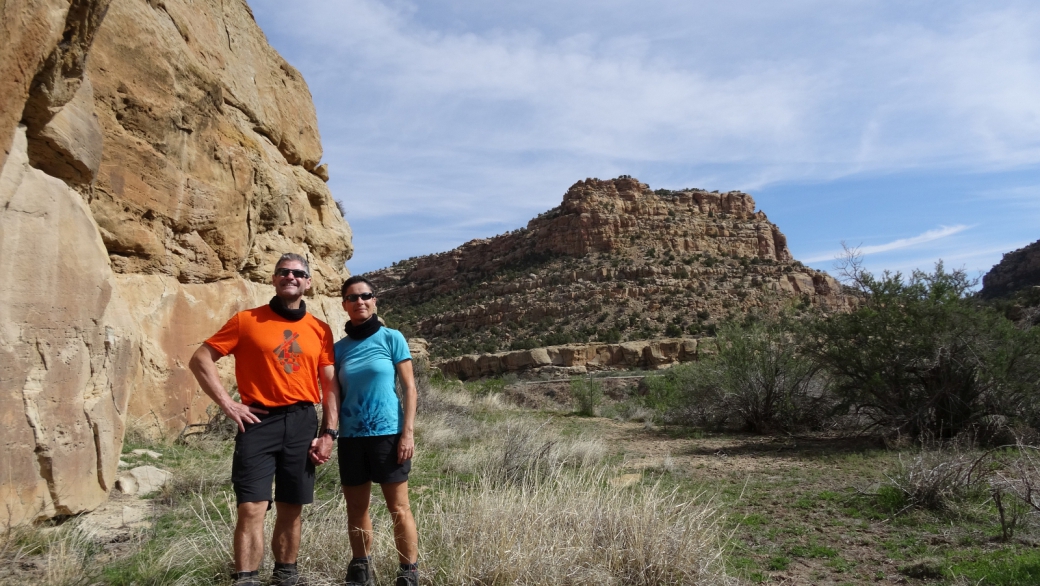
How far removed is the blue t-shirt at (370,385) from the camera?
3.52 m

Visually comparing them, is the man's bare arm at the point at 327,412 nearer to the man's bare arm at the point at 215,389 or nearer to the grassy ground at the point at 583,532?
the man's bare arm at the point at 215,389

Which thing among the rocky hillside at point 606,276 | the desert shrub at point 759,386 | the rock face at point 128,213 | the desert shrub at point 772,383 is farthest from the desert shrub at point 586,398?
the rocky hillside at point 606,276

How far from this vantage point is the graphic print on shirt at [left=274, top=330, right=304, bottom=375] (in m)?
3.52

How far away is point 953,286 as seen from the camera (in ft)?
35.6

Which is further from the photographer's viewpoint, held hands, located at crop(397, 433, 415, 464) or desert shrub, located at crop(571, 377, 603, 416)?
desert shrub, located at crop(571, 377, 603, 416)

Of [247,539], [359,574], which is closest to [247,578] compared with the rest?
[247,539]

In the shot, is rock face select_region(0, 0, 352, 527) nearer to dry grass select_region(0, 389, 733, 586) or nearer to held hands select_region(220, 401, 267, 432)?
dry grass select_region(0, 389, 733, 586)

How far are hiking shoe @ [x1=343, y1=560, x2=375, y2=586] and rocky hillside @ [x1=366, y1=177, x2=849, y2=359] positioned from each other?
34.5m

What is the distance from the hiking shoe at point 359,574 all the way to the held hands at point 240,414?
0.90 m

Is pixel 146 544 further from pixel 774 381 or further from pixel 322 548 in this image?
pixel 774 381

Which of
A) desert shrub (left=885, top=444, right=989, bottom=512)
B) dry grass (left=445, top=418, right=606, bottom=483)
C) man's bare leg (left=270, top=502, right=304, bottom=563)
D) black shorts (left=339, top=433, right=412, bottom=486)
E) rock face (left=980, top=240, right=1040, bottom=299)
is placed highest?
rock face (left=980, top=240, right=1040, bottom=299)

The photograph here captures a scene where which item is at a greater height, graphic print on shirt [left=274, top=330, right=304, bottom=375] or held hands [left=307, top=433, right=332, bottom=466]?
graphic print on shirt [left=274, top=330, right=304, bottom=375]

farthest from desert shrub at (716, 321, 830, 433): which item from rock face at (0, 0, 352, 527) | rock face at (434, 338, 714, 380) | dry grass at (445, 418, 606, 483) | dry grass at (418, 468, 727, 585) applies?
rock face at (434, 338, 714, 380)

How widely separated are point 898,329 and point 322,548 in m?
10.1
